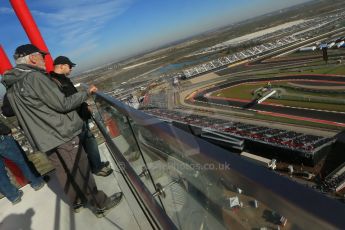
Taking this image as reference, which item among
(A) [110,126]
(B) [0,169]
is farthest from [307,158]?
(B) [0,169]

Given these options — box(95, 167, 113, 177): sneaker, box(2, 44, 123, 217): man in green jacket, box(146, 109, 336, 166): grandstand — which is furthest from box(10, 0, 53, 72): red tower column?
box(146, 109, 336, 166): grandstand

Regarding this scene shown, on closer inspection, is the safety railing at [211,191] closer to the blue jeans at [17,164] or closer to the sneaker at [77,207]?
the sneaker at [77,207]

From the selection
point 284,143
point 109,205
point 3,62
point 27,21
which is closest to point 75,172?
point 109,205

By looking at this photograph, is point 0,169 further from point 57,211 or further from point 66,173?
point 66,173

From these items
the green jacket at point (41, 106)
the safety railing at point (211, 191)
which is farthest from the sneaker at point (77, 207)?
the safety railing at point (211, 191)

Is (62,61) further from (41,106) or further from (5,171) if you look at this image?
(5,171)

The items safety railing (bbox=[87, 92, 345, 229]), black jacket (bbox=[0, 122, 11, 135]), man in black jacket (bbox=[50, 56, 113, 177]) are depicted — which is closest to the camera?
safety railing (bbox=[87, 92, 345, 229])

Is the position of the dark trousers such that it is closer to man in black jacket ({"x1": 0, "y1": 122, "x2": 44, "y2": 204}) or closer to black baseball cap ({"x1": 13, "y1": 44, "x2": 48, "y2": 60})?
black baseball cap ({"x1": 13, "y1": 44, "x2": 48, "y2": 60})
